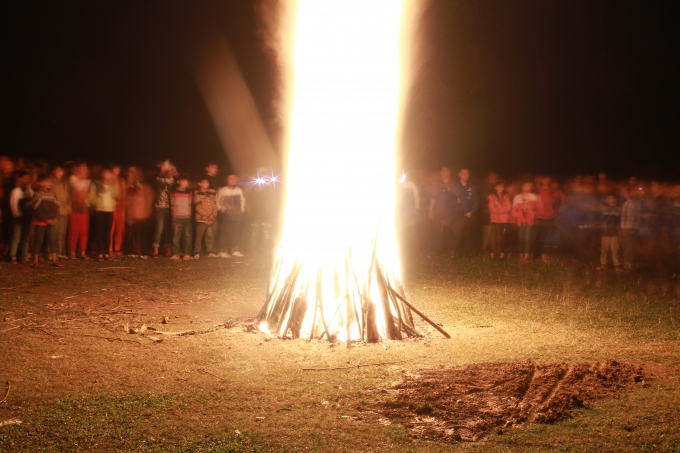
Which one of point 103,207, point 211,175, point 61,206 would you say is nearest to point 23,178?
point 61,206

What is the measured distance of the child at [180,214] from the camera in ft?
45.6

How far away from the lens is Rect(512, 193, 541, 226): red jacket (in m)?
14.7

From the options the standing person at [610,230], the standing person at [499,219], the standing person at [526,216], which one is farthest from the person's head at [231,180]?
the standing person at [610,230]

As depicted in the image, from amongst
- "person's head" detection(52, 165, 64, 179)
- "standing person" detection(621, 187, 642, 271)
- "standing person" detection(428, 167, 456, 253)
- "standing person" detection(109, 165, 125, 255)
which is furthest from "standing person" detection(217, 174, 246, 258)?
"standing person" detection(621, 187, 642, 271)

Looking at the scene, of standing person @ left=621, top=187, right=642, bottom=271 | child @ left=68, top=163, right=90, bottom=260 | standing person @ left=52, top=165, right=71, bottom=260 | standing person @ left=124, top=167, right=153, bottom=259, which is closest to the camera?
standing person @ left=52, top=165, right=71, bottom=260

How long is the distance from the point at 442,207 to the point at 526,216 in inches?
78.2

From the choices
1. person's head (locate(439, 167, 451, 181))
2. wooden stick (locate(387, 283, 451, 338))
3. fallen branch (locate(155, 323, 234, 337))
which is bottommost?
fallen branch (locate(155, 323, 234, 337))

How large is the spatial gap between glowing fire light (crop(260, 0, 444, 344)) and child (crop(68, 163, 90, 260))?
6.99m

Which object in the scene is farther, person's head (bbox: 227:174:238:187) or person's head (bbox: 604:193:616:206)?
person's head (bbox: 227:174:238:187)

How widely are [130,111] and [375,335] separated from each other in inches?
807

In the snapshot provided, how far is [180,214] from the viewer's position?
13938 mm

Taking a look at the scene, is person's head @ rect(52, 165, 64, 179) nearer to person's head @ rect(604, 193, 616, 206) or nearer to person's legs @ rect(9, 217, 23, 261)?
person's legs @ rect(9, 217, 23, 261)

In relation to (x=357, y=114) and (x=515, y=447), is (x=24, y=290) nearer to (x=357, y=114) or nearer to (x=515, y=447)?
(x=357, y=114)

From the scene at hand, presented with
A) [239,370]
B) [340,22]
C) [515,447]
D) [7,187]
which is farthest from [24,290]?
[515,447]
